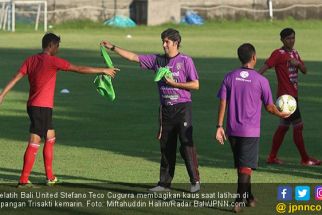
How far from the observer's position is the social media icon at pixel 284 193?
43.5 feet

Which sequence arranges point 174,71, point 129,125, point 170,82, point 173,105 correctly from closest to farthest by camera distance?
point 170,82 < point 174,71 < point 173,105 < point 129,125

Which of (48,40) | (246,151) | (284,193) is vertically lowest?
(284,193)

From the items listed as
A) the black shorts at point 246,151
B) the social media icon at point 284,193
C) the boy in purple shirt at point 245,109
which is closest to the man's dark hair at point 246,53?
the boy in purple shirt at point 245,109

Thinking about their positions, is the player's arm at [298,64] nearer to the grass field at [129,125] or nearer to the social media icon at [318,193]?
the grass field at [129,125]

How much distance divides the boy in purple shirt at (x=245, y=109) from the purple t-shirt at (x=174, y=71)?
113cm

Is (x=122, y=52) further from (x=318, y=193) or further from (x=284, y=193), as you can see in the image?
(x=318, y=193)

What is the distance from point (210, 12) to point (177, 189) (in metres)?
50.2

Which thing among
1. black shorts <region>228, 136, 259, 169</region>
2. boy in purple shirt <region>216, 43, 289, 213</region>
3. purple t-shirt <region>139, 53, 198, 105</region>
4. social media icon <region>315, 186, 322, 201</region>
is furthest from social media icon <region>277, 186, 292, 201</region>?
purple t-shirt <region>139, 53, 198, 105</region>

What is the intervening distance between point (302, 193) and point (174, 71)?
207 cm

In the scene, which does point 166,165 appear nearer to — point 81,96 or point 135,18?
point 81,96

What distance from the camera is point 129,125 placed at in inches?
826

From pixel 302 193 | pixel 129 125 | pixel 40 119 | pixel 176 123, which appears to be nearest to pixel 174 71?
pixel 176 123

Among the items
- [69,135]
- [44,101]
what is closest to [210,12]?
[69,135]

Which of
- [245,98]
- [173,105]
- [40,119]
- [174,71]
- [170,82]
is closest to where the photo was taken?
[245,98]
